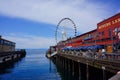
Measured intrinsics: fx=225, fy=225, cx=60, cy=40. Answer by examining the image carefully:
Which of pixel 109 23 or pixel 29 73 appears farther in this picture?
pixel 29 73

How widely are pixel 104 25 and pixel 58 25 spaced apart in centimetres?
5537

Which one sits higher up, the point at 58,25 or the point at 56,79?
the point at 58,25

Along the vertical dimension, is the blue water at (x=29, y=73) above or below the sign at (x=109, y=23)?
below

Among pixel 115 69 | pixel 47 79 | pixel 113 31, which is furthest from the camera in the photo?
pixel 47 79

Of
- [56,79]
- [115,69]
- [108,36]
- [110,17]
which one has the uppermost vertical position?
[110,17]

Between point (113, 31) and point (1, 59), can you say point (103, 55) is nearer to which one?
point (113, 31)

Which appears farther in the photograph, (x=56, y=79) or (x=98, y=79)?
(x=56, y=79)

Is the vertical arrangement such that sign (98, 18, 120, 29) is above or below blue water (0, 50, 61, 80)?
above

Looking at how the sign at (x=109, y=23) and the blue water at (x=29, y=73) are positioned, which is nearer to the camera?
the sign at (x=109, y=23)

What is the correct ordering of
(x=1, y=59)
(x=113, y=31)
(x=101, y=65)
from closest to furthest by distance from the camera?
(x=101, y=65), (x=113, y=31), (x=1, y=59)

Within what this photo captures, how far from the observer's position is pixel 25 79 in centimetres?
4816

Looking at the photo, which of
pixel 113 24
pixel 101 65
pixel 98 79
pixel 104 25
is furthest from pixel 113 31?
pixel 101 65

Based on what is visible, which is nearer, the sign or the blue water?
the sign

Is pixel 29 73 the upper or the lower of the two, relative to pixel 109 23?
lower
